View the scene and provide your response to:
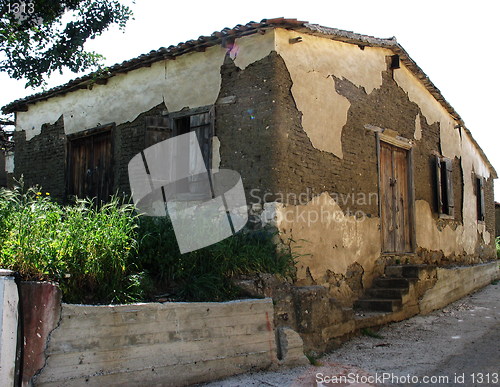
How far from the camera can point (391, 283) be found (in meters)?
7.71

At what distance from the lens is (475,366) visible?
513 cm

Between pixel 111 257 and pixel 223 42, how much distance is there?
3.68 m

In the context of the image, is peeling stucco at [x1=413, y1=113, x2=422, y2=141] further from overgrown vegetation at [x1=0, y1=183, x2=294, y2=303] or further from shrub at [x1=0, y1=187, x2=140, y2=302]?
shrub at [x1=0, y1=187, x2=140, y2=302]

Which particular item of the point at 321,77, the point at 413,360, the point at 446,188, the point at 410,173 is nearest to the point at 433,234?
the point at 446,188

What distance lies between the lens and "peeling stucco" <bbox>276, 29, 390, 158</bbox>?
6.73 metres

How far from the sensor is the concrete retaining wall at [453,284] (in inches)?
324

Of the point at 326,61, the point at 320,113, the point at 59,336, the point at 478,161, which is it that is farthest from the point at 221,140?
the point at 478,161

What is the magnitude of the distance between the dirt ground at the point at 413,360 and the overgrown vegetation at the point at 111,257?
1090 millimetres

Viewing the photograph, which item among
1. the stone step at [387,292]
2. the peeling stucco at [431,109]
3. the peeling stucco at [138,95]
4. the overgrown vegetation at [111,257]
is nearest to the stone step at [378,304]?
the stone step at [387,292]

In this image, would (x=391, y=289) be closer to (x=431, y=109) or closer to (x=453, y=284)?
(x=453, y=284)

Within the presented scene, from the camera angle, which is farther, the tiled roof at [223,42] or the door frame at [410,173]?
the door frame at [410,173]

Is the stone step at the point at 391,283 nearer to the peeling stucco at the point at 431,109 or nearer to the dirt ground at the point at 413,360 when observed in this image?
the dirt ground at the point at 413,360

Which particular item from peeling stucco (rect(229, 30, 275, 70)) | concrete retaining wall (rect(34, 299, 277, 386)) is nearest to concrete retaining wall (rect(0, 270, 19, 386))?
concrete retaining wall (rect(34, 299, 277, 386))

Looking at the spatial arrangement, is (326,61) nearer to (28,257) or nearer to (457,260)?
(28,257)
